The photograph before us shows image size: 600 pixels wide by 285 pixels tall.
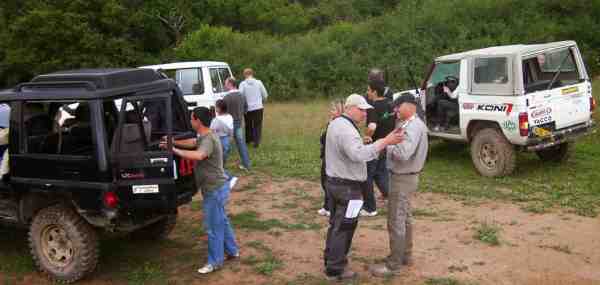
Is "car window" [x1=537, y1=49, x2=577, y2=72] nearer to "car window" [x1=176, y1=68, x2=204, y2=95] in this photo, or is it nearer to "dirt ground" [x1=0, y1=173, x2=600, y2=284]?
"dirt ground" [x1=0, y1=173, x2=600, y2=284]

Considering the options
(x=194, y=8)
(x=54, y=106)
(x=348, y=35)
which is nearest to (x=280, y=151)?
(x=54, y=106)

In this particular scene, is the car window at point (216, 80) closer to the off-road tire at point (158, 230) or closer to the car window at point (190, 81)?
the car window at point (190, 81)

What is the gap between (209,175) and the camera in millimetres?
5453

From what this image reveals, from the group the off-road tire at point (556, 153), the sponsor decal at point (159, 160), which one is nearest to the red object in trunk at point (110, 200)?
the sponsor decal at point (159, 160)

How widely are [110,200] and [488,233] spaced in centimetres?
389

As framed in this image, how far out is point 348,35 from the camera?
2758 cm

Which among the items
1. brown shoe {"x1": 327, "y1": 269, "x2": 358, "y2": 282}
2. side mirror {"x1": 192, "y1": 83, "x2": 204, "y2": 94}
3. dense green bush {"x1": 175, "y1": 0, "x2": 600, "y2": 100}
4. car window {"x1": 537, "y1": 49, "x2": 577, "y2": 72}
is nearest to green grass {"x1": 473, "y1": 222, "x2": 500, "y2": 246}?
brown shoe {"x1": 327, "y1": 269, "x2": 358, "y2": 282}

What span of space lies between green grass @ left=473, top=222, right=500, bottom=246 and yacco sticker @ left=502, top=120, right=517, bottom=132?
6.97 ft

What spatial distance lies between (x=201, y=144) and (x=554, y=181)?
18.2 ft

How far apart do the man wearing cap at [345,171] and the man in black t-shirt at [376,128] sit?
54.7 inches

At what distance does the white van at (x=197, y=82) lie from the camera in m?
12.6

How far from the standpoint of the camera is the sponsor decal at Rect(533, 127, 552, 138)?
8.30 metres

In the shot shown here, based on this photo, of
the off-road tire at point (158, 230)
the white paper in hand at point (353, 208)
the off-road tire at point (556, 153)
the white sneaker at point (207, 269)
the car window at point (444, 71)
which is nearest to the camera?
the white paper in hand at point (353, 208)

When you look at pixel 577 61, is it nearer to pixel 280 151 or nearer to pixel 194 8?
pixel 280 151
